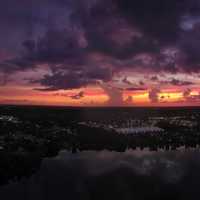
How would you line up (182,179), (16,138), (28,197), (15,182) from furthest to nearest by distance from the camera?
(16,138) < (182,179) < (15,182) < (28,197)

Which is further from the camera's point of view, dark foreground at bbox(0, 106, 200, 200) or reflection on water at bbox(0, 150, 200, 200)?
dark foreground at bbox(0, 106, 200, 200)

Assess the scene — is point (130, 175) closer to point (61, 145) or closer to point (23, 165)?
point (23, 165)

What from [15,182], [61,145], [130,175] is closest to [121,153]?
[61,145]

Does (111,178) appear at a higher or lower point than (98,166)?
lower

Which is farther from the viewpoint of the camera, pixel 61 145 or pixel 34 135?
pixel 34 135

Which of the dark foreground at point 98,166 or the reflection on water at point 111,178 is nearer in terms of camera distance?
the reflection on water at point 111,178

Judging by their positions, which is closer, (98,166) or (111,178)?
(111,178)

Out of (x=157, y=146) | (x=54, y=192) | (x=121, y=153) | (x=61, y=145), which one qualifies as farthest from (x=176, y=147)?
(x=54, y=192)

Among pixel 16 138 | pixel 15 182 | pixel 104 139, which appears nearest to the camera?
pixel 15 182
